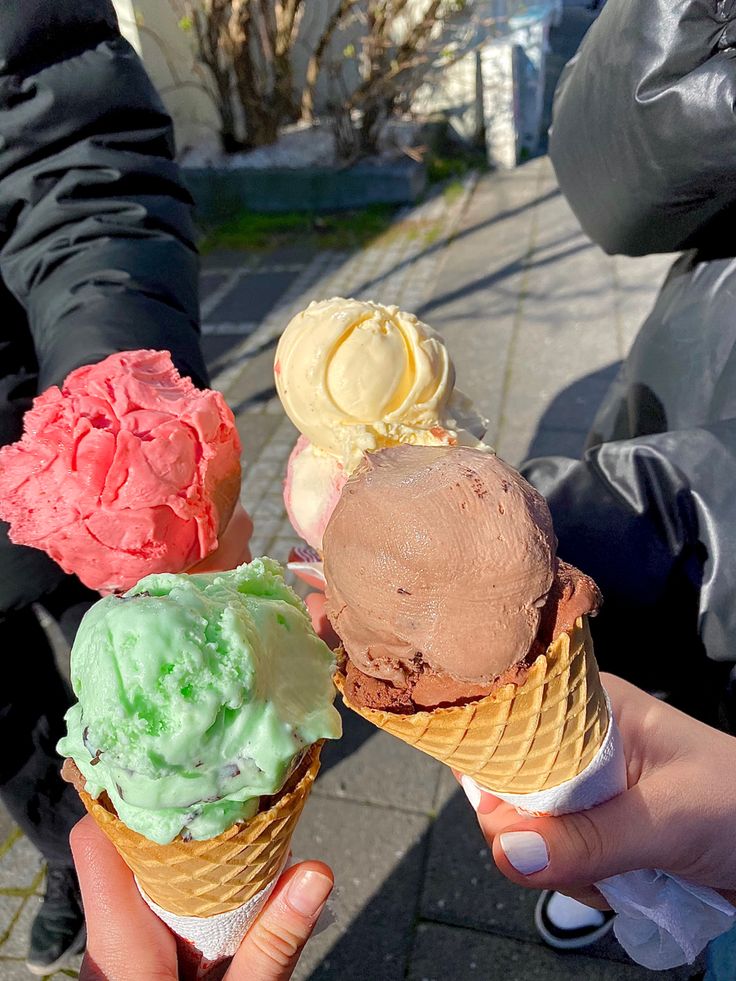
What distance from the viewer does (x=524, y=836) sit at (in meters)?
1.20

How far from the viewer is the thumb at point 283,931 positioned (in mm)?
1234

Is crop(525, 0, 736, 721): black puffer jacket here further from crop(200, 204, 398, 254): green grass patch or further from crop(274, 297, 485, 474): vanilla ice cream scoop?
crop(200, 204, 398, 254): green grass patch

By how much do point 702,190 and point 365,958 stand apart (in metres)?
2.30

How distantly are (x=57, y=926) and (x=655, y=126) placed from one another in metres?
2.79

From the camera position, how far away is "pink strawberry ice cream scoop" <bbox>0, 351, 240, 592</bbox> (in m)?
1.28

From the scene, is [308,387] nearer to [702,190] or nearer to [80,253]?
[80,253]

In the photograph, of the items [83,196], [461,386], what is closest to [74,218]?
[83,196]

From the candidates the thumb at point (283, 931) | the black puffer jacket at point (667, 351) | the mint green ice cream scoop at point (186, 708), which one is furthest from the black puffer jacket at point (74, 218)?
the black puffer jacket at point (667, 351)

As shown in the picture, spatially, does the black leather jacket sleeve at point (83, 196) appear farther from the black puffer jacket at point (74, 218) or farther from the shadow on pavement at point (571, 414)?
the shadow on pavement at point (571, 414)

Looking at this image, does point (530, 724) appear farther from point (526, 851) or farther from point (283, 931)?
point (283, 931)

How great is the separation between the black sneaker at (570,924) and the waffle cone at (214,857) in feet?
4.03

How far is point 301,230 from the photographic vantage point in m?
7.02

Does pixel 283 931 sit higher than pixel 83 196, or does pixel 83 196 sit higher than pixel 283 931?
pixel 83 196

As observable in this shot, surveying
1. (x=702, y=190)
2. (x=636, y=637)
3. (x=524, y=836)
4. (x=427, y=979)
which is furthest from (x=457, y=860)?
(x=702, y=190)
